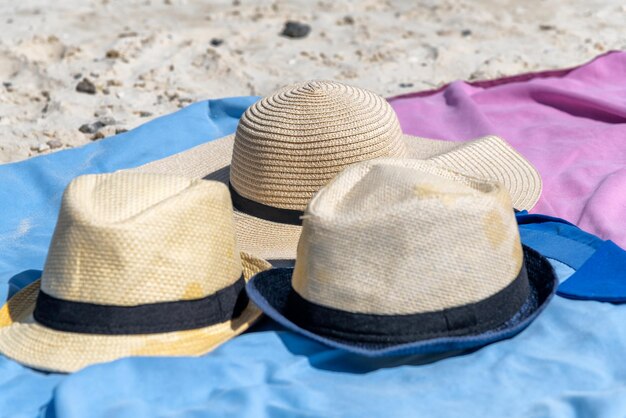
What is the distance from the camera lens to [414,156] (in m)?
3.43

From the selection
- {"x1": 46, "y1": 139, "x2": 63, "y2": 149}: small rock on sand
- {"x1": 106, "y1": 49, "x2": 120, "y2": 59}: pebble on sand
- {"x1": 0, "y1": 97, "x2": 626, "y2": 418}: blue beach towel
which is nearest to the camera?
{"x1": 0, "y1": 97, "x2": 626, "y2": 418}: blue beach towel

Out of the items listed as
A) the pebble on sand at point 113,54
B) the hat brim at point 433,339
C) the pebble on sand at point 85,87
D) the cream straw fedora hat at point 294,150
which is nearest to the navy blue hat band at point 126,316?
the hat brim at point 433,339

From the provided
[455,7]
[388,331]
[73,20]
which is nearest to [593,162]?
[388,331]

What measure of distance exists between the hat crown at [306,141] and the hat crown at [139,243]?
53cm

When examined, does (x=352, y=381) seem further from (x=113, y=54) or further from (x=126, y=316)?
(x=113, y=54)

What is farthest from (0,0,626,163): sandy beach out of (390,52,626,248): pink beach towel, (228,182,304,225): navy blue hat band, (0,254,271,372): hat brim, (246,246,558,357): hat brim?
(246,246,558,357): hat brim

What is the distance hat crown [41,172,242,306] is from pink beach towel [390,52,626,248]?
4.26ft

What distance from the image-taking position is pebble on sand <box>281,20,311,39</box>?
516 centimetres

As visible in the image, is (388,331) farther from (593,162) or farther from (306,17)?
(306,17)

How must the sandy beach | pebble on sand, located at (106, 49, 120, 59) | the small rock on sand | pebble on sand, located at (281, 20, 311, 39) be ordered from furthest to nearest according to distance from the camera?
pebble on sand, located at (281, 20, 311, 39), pebble on sand, located at (106, 49, 120, 59), the sandy beach, the small rock on sand

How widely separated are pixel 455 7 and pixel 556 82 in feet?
5.16

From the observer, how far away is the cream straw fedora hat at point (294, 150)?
2785mm

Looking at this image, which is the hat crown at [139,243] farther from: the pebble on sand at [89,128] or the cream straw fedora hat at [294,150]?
the pebble on sand at [89,128]

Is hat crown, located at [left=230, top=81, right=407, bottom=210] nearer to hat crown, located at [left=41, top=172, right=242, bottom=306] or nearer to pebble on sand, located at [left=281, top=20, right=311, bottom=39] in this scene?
hat crown, located at [left=41, top=172, right=242, bottom=306]
